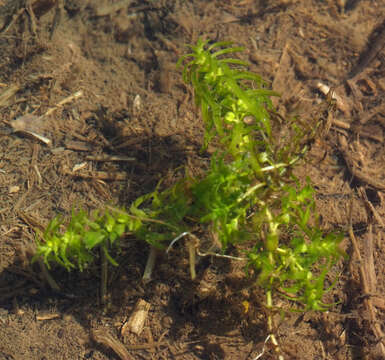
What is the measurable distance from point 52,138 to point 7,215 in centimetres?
58

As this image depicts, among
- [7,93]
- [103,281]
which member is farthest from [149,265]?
[7,93]

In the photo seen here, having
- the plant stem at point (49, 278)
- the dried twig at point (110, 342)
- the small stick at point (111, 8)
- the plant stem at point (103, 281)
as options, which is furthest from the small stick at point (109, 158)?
the small stick at point (111, 8)

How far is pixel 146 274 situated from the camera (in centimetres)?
245

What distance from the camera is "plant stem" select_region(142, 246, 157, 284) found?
2.45m

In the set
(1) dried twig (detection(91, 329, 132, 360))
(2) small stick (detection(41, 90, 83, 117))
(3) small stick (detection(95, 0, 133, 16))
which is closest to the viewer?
(1) dried twig (detection(91, 329, 132, 360))

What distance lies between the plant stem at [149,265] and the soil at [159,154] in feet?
0.16

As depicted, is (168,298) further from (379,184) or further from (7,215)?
(379,184)

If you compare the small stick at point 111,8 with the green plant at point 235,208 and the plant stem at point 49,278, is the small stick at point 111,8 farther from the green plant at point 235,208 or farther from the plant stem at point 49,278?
the plant stem at point 49,278

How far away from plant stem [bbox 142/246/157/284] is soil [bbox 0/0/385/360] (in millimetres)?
50

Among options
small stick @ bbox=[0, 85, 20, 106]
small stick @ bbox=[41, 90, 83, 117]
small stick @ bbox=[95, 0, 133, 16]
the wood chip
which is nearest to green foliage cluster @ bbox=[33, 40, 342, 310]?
the wood chip

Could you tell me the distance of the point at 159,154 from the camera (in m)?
2.78

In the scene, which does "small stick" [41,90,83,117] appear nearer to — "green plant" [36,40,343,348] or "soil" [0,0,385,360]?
"soil" [0,0,385,360]

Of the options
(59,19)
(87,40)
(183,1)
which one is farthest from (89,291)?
(183,1)

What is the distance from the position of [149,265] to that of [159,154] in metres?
0.73
